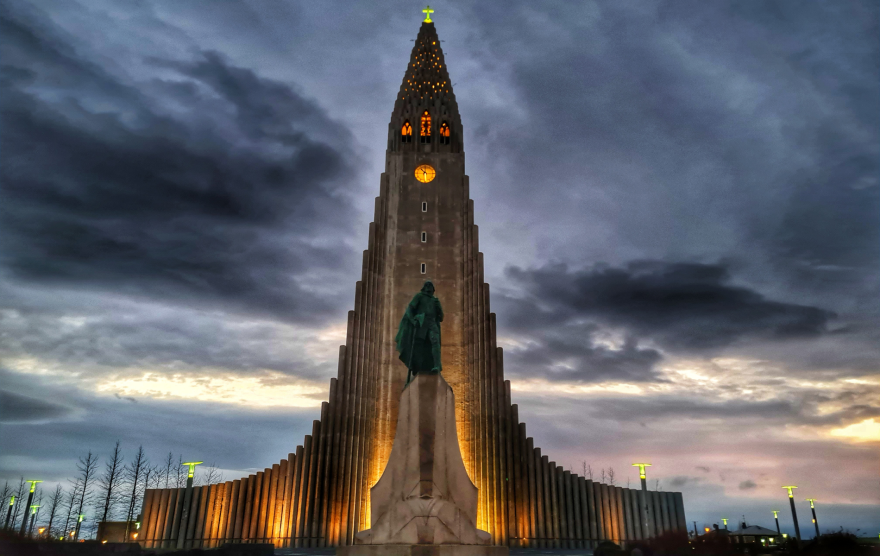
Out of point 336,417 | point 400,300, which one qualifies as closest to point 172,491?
point 336,417

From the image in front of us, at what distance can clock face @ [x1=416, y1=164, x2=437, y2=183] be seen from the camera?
37.1 m

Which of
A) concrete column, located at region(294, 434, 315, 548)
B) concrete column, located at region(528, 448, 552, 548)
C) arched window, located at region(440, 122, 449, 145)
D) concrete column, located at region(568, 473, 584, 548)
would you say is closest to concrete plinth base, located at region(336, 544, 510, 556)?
concrete column, located at region(294, 434, 315, 548)

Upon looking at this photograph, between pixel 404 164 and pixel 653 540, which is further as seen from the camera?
pixel 404 164

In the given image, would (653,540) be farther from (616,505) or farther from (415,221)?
(415,221)

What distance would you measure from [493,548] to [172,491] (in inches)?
978

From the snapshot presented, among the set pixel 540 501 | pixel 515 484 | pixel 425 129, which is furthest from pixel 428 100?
pixel 540 501

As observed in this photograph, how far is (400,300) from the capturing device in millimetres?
34062

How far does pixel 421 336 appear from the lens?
1422 centimetres

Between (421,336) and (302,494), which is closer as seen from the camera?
(421,336)

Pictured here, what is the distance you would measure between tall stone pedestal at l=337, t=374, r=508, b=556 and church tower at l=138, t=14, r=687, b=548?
1744cm

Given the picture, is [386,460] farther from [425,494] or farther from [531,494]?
[425,494]

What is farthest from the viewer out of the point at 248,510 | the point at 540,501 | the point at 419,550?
the point at 540,501

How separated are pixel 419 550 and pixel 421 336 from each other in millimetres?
4830

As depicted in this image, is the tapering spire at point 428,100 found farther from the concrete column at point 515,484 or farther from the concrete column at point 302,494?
the concrete column at point 302,494
